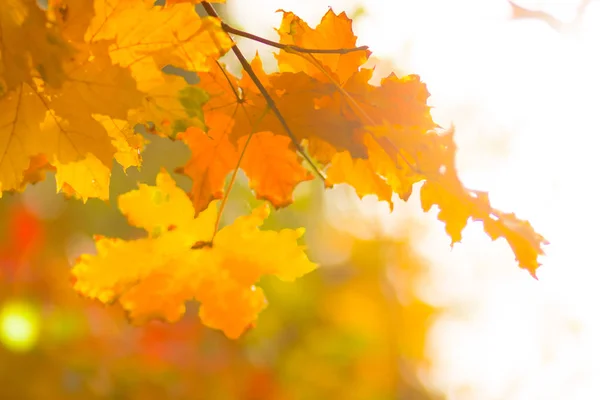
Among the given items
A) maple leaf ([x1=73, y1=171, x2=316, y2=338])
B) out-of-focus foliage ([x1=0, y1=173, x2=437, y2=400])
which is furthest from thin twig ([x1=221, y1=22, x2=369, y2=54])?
out-of-focus foliage ([x1=0, y1=173, x2=437, y2=400])

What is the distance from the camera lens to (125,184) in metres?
4.56

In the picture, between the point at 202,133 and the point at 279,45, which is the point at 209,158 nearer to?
the point at 202,133

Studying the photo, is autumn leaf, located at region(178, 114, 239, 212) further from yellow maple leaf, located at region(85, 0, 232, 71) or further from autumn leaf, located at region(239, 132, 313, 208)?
yellow maple leaf, located at region(85, 0, 232, 71)

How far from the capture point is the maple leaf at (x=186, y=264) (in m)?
0.82

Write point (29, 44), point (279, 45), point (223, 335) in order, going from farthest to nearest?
1. point (223, 335)
2. point (279, 45)
3. point (29, 44)

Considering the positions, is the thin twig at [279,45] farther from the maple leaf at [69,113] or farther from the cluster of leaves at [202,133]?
the maple leaf at [69,113]

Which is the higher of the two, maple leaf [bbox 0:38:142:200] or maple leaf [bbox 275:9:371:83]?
maple leaf [bbox 275:9:371:83]

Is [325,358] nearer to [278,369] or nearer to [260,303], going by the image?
[278,369]

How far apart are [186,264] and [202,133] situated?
227 mm

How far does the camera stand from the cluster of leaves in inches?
22.4

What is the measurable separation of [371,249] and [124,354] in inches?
132

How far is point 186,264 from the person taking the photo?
870mm

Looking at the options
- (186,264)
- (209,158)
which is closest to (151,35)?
(209,158)

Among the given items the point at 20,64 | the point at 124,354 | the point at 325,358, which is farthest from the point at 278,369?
the point at 20,64
